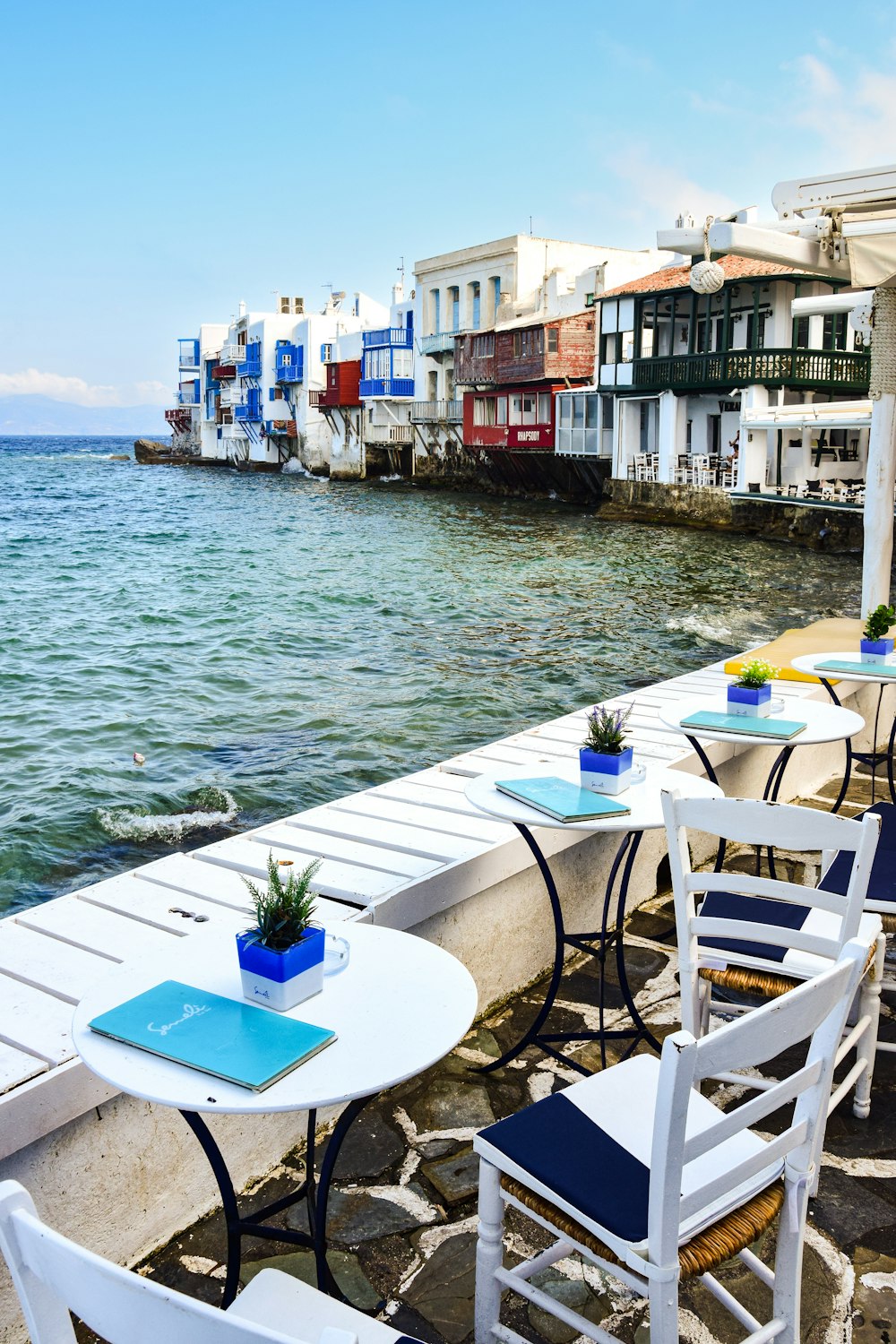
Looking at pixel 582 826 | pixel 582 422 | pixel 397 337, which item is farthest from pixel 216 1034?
pixel 397 337

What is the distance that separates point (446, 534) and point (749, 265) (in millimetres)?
12292

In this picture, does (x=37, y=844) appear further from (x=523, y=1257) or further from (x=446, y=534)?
(x=446, y=534)

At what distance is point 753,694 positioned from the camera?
4.59 meters

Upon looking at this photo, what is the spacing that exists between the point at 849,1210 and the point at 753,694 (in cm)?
207

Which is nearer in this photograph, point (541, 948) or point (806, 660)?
point (541, 948)

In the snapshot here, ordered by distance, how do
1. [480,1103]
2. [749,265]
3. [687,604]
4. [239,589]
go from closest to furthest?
[480,1103] → [687,604] → [239,589] → [749,265]

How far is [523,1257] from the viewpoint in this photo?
2.76 metres

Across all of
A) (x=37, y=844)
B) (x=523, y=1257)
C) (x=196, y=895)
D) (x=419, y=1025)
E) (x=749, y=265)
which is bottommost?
(x=37, y=844)

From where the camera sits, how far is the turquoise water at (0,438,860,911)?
32.7 ft

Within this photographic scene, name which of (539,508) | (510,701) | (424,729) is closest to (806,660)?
(424,729)

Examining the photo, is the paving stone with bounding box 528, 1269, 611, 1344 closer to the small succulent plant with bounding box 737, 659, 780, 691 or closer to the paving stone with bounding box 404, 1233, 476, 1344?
the paving stone with bounding box 404, 1233, 476, 1344

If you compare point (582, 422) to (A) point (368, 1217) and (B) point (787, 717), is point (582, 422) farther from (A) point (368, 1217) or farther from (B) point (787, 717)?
(A) point (368, 1217)

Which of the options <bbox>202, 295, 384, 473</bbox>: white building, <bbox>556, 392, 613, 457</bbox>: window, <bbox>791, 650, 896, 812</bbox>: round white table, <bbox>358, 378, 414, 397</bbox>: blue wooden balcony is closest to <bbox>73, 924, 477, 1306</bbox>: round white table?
<bbox>791, 650, 896, 812</bbox>: round white table

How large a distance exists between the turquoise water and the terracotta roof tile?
7825mm
